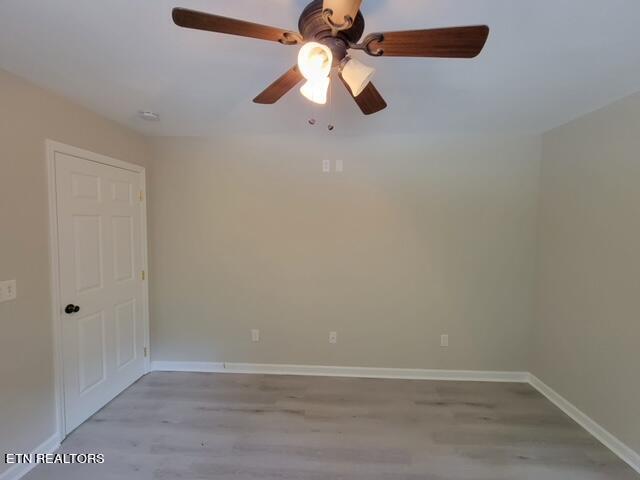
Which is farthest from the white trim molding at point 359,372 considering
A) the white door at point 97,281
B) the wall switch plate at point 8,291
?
the wall switch plate at point 8,291

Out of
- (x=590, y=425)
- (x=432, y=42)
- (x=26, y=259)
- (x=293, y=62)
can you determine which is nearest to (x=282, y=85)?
(x=293, y=62)

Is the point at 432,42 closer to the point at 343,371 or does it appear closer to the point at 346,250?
the point at 346,250

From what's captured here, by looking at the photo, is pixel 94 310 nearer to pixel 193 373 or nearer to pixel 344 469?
pixel 193 373

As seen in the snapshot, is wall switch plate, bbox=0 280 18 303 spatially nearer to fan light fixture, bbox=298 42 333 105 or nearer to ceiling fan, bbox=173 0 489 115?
ceiling fan, bbox=173 0 489 115

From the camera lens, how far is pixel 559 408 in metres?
2.47

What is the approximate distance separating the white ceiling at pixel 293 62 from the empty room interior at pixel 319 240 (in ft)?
0.05

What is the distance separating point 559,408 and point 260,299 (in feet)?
9.18

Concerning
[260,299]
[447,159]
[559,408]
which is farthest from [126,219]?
[559,408]

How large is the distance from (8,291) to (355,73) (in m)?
2.22

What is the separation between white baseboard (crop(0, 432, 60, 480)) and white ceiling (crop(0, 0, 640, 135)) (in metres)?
2.31

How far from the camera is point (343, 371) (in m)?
2.97

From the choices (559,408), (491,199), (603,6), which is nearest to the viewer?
(603,6)

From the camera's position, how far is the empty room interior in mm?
1388

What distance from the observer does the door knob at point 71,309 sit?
2.05 metres
